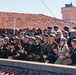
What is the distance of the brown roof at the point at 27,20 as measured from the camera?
38056mm

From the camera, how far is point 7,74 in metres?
7.75

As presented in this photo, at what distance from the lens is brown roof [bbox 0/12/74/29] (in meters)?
38.1

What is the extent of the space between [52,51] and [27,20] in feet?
107

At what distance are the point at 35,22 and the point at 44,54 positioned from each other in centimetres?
3211

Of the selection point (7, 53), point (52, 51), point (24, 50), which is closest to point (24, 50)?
point (24, 50)

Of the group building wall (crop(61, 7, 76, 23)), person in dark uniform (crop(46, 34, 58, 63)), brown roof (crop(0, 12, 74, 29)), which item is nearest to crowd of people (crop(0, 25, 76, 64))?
person in dark uniform (crop(46, 34, 58, 63))

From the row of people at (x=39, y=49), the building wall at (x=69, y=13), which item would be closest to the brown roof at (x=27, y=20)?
the building wall at (x=69, y=13)

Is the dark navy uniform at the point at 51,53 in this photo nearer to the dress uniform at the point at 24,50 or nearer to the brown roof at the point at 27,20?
the dress uniform at the point at 24,50

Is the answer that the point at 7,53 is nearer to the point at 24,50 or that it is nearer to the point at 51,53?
the point at 24,50

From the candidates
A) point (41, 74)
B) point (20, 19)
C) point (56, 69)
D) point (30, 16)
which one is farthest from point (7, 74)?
point (30, 16)

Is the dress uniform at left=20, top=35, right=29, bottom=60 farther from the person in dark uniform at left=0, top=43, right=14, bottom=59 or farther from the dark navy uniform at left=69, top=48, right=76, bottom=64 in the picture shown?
the dark navy uniform at left=69, top=48, right=76, bottom=64

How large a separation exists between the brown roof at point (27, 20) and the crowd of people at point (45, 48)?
2566 cm

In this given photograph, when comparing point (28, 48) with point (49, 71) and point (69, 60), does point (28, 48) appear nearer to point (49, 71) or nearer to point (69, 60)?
point (69, 60)

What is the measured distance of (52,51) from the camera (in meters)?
9.00
